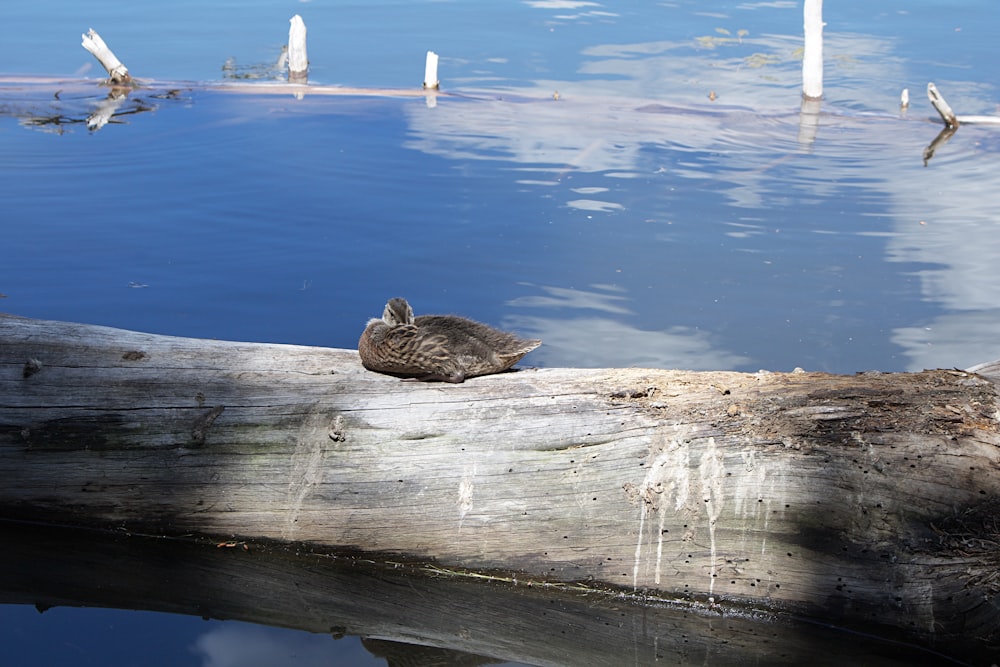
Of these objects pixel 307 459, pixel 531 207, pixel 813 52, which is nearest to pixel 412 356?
pixel 307 459

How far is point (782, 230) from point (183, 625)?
284 inches

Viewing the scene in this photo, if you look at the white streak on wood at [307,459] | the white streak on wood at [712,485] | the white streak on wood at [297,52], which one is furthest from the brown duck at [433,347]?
the white streak on wood at [297,52]

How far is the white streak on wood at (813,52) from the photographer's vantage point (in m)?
17.0

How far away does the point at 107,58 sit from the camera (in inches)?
650

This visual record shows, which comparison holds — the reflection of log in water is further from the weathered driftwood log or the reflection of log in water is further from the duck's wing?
the duck's wing

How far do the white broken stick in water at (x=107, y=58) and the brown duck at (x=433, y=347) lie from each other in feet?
42.2

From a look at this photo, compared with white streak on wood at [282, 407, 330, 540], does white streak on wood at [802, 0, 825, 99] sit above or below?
above

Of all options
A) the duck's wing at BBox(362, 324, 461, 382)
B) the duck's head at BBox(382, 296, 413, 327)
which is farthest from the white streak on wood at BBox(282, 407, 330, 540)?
the duck's head at BBox(382, 296, 413, 327)

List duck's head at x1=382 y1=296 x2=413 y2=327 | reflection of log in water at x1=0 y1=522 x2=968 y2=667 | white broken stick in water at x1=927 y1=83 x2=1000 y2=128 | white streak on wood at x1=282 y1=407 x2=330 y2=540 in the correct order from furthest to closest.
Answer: white broken stick in water at x1=927 y1=83 x2=1000 y2=128 → duck's head at x1=382 y1=296 x2=413 y2=327 → white streak on wood at x1=282 y1=407 x2=330 y2=540 → reflection of log in water at x1=0 y1=522 x2=968 y2=667

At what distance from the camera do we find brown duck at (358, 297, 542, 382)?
517 centimetres

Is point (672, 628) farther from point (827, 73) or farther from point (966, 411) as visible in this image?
point (827, 73)

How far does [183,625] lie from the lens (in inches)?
188

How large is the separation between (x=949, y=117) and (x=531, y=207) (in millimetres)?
7947

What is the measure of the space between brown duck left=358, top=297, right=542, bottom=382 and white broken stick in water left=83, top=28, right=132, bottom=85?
1286 centimetres
